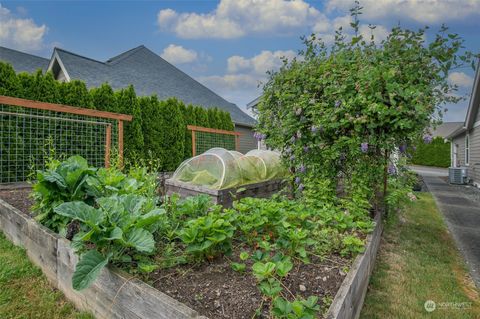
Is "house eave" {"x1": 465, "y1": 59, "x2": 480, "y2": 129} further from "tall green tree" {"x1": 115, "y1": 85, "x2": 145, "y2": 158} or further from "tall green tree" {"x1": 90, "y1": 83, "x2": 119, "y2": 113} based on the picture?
"tall green tree" {"x1": 90, "y1": 83, "x2": 119, "y2": 113}

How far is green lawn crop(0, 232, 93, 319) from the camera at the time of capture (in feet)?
5.74

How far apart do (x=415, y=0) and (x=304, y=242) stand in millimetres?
4546

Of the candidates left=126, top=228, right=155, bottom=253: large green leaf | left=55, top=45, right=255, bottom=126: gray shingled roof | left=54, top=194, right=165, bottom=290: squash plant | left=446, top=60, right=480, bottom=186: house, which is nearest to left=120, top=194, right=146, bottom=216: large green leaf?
left=54, top=194, right=165, bottom=290: squash plant

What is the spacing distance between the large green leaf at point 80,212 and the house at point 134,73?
26.3 feet

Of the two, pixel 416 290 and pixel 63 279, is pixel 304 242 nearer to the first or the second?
pixel 416 290

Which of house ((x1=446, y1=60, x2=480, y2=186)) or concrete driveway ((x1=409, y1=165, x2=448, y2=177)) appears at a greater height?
house ((x1=446, y1=60, x2=480, y2=186))

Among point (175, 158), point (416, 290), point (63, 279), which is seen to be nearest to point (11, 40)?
point (175, 158)

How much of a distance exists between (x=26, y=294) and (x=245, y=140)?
1162cm

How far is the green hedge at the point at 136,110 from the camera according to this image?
5117mm

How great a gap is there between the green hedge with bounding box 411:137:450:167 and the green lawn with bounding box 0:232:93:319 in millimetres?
23469

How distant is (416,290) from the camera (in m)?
2.26

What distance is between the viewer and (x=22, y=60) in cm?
1060

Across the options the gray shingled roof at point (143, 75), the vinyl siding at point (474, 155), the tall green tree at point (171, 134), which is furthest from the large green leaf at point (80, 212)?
the vinyl siding at point (474, 155)

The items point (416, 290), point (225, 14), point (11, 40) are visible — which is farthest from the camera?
point (11, 40)
